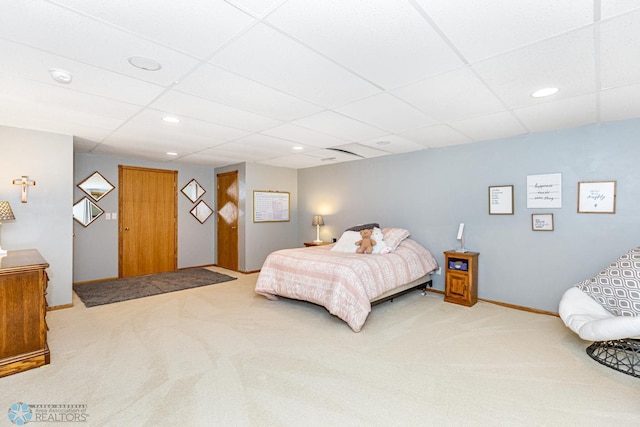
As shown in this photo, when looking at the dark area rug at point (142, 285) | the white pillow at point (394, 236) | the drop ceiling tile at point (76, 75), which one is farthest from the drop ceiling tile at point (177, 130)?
the white pillow at point (394, 236)

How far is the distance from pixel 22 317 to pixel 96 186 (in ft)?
12.0

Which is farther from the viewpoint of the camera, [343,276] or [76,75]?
[343,276]

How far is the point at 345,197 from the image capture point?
6.32 metres

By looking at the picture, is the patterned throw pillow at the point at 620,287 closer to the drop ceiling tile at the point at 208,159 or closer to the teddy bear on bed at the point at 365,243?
the teddy bear on bed at the point at 365,243

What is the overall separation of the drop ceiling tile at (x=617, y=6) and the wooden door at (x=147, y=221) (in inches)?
270

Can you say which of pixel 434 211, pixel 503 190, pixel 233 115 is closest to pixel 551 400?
pixel 503 190

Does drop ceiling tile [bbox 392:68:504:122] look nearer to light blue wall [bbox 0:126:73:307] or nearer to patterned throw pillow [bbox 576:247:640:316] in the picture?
patterned throw pillow [bbox 576:247:640:316]

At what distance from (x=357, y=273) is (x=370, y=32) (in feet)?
8.47

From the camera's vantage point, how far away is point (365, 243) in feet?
15.2

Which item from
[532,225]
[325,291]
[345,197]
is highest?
[345,197]

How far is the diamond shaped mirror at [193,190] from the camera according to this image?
6.84 meters

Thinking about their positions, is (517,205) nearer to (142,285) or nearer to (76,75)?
(76,75)

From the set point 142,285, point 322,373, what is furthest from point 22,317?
point 142,285

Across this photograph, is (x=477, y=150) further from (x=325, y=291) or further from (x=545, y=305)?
(x=325, y=291)
